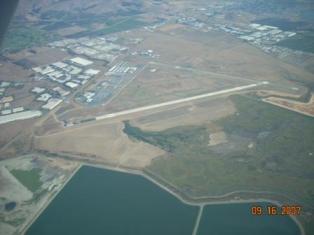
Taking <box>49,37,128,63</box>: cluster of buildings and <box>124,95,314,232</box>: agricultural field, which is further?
<box>49,37,128,63</box>: cluster of buildings

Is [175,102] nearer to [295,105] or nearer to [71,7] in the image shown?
[295,105]

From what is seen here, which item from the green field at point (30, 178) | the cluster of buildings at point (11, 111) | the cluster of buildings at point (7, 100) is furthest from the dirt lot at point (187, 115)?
the cluster of buildings at point (7, 100)

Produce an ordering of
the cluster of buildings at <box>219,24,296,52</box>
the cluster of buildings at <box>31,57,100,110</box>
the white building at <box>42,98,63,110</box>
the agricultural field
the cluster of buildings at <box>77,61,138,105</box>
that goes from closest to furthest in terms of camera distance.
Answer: the agricultural field, the white building at <box>42,98,63,110</box>, the cluster of buildings at <box>77,61,138,105</box>, the cluster of buildings at <box>31,57,100,110</box>, the cluster of buildings at <box>219,24,296,52</box>

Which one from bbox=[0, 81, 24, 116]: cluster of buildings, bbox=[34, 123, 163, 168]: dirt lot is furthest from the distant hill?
bbox=[34, 123, 163, 168]: dirt lot

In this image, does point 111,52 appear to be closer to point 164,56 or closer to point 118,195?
point 164,56

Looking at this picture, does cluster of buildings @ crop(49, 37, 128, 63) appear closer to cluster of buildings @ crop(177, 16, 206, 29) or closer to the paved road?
cluster of buildings @ crop(177, 16, 206, 29)

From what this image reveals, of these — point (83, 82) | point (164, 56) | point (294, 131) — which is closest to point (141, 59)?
point (164, 56)

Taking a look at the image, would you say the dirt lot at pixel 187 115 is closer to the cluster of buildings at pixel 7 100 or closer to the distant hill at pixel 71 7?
the cluster of buildings at pixel 7 100
